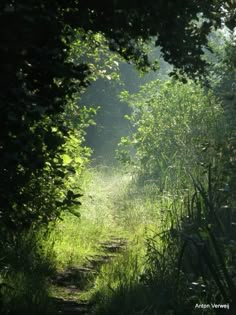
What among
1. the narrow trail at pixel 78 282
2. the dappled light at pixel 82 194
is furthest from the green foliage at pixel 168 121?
the narrow trail at pixel 78 282

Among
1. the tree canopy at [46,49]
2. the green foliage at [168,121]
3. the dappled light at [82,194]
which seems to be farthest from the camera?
the green foliage at [168,121]

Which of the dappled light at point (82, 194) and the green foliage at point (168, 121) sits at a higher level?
the green foliage at point (168, 121)

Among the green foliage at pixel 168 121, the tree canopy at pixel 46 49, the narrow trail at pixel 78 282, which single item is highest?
the green foliage at pixel 168 121

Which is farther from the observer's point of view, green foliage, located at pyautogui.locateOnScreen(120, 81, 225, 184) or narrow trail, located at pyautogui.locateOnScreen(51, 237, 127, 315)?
green foliage, located at pyautogui.locateOnScreen(120, 81, 225, 184)

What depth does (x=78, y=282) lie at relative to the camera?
6.56 meters

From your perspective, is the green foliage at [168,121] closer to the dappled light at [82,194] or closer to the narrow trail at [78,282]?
the dappled light at [82,194]

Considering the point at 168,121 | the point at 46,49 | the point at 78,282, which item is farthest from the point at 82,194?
the point at 168,121

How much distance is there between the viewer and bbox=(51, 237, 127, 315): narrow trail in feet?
17.8

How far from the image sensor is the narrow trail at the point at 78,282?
17.8ft

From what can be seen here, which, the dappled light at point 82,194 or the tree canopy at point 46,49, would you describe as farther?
the dappled light at point 82,194

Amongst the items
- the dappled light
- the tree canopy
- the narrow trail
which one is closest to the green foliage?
the dappled light

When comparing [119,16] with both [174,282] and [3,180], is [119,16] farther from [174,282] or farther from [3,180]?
[174,282]

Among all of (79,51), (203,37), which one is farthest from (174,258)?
(79,51)

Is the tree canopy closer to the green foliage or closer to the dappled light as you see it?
the dappled light
